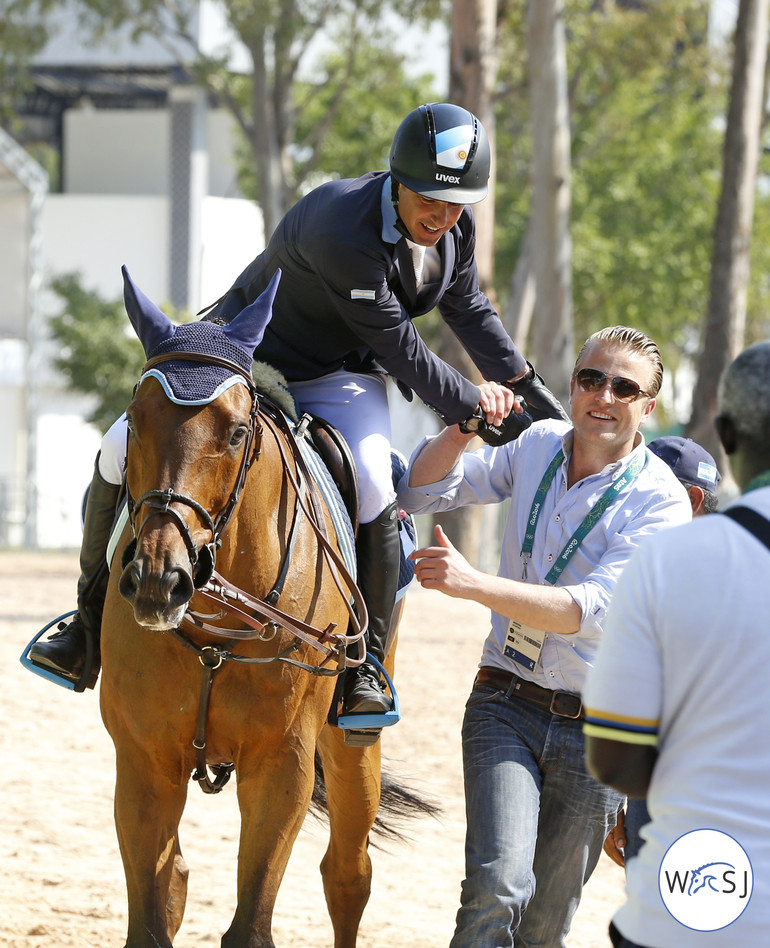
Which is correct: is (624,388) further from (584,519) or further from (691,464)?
(691,464)

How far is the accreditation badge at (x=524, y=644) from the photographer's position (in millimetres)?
4074

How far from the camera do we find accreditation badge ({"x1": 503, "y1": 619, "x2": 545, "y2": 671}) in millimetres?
4074

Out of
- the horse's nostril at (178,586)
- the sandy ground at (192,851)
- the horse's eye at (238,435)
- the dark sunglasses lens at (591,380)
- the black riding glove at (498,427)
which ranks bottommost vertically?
the sandy ground at (192,851)

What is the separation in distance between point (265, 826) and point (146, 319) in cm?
161

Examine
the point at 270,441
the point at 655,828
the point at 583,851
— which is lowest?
the point at 583,851

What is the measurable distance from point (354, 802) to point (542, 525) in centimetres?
162

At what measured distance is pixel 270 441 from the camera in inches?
161

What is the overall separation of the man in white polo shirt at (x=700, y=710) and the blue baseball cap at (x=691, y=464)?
8.83ft

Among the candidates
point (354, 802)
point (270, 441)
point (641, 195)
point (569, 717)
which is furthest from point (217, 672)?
point (641, 195)

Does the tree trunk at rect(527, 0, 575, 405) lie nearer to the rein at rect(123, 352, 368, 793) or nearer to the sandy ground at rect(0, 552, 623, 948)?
the sandy ground at rect(0, 552, 623, 948)

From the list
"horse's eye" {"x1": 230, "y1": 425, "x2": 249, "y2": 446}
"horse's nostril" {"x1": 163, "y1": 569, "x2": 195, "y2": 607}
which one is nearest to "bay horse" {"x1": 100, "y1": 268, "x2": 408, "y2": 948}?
"horse's eye" {"x1": 230, "y1": 425, "x2": 249, "y2": 446}

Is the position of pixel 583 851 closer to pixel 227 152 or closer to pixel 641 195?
pixel 641 195

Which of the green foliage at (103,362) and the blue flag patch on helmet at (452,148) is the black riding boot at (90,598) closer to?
the blue flag patch on helmet at (452,148)

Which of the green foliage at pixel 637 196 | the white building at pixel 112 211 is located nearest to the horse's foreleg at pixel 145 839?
the green foliage at pixel 637 196
